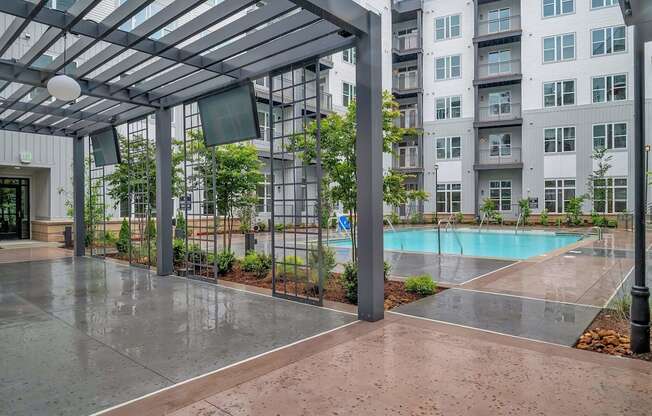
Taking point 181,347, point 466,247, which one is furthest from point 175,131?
point 181,347

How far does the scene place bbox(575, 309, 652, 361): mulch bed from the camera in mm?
4230

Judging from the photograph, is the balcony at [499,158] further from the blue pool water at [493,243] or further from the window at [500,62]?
the blue pool water at [493,243]

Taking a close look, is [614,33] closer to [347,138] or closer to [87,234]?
[347,138]

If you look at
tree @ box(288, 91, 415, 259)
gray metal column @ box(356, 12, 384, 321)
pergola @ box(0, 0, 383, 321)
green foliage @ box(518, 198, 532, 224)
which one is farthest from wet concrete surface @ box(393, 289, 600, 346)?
green foliage @ box(518, 198, 532, 224)

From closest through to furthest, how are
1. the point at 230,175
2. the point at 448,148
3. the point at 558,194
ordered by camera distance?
the point at 230,175
the point at 558,194
the point at 448,148

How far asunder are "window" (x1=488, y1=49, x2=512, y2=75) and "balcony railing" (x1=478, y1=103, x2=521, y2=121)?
229 centimetres

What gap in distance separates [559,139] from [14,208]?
2964cm

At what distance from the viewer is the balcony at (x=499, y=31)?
87.9 feet

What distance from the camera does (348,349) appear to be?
435 cm

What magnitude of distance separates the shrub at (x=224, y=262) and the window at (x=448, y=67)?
82.0ft

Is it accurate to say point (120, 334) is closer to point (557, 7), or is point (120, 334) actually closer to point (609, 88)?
point (609, 88)

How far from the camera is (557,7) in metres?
25.8

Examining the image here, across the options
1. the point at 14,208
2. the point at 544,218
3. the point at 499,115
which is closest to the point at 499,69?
the point at 499,115

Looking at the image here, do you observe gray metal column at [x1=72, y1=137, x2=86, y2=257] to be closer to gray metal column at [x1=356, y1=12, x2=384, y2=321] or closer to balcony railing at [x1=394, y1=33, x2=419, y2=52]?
gray metal column at [x1=356, y1=12, x2=384, y2=321]
